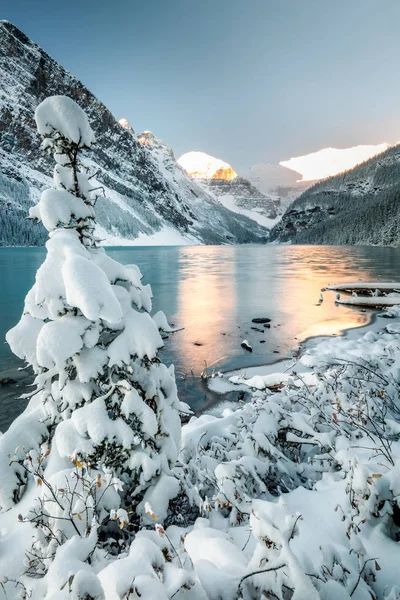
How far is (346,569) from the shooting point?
206cm

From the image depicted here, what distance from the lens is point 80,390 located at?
3512 millimetres

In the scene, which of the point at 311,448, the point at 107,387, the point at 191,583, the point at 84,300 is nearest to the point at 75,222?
the point at 84,300

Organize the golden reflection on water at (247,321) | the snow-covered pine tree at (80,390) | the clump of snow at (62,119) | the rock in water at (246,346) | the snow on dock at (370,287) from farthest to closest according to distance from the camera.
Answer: the snow on dock at (370,287)
the rock in water at (246,346)
the golden reflection on water at (247,321)
the clump of snow at (62,119)
the snow-covered pine tree at (80,390)

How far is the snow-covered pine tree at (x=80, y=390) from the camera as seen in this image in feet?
9.84

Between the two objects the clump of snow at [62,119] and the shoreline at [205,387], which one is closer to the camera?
the clump of snow at [62,119]

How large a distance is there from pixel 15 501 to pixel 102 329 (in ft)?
6.93

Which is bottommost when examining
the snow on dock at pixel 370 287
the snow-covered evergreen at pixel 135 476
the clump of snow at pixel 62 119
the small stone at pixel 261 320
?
the small stone at pixel 261 320

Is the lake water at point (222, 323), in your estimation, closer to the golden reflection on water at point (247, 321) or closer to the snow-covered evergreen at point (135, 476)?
the golden reflection on water at point (247, 321)

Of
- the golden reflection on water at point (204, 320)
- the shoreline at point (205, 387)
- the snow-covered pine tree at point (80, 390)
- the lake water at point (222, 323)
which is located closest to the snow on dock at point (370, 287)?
the lake water at point (222, 323)

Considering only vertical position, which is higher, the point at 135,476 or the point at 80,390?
the point at 80,390

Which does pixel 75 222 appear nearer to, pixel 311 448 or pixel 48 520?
pixel 48 520

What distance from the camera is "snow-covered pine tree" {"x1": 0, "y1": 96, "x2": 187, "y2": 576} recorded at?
300 centimetres

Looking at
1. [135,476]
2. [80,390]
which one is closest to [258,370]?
[135,476]

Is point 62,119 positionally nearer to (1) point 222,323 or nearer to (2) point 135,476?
(2) point 135,476
